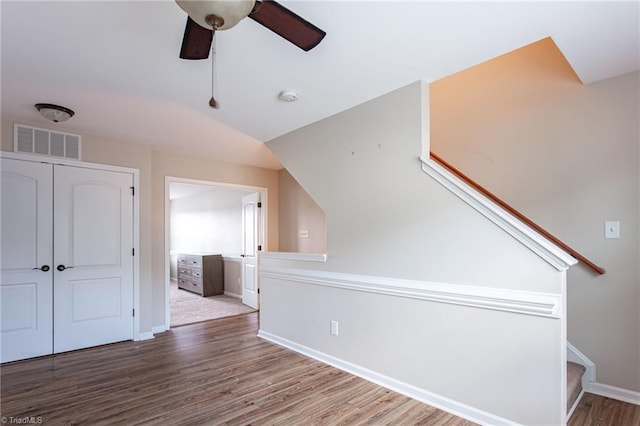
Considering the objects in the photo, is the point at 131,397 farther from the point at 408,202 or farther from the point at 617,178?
the point at 617,178

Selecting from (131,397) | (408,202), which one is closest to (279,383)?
(131,397)

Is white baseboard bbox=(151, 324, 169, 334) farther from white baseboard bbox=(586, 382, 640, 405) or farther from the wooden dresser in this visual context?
white baseboard bbox=(586, 382, 640, 405)

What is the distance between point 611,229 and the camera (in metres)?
2.51

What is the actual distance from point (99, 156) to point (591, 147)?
16.3 feet

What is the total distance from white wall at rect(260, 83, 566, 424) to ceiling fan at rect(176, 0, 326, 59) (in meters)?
1.29

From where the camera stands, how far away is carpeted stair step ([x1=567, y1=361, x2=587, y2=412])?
227cm

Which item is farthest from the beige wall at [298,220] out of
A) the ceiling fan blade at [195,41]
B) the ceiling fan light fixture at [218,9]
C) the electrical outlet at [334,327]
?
the ceiling fan light fixture at [218,9]

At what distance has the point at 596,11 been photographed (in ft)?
5.71

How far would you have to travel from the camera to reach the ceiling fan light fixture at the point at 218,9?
1208mm

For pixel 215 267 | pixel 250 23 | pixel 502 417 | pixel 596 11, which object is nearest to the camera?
pixel 596 11

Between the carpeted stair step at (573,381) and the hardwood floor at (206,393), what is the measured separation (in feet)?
0.29

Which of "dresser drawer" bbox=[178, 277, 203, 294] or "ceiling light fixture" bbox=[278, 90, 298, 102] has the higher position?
"ceiling light fixture" bbox=[278, 90, 298, 102]

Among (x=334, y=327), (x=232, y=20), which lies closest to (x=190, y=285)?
(x=334, y=327)

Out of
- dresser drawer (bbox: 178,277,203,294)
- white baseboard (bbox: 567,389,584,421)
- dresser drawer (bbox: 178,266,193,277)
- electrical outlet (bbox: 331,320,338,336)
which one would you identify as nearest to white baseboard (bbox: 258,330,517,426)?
electrical outlet (bbox: 331,320,338,336)
